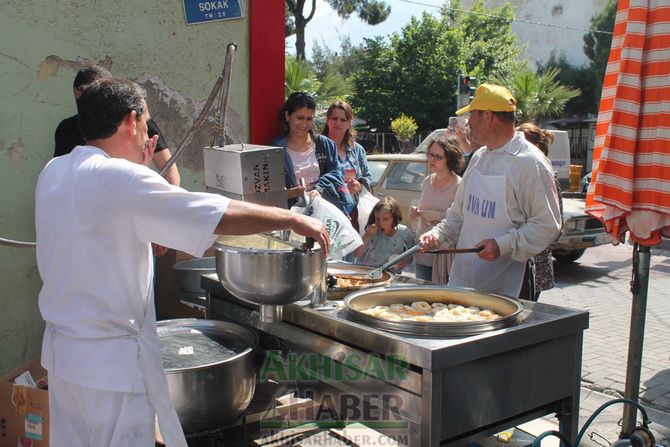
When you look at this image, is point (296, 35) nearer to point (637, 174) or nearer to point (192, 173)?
point (192, 173)

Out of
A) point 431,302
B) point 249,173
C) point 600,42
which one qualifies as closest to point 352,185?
point 431,302

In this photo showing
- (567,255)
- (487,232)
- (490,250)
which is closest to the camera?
(490,250)

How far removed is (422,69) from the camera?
1184 inches

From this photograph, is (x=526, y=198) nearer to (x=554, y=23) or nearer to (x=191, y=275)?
(x=191, y=275)

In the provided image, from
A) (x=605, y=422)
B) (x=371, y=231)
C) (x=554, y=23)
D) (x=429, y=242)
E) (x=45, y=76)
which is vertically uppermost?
(x=554, y=23)

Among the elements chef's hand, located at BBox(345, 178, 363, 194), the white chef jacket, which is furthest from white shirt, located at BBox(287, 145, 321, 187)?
the white chef jacket

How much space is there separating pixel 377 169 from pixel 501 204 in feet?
20.4

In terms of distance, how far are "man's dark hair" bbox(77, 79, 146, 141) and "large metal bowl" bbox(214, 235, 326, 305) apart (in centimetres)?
58

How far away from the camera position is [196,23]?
14.0 ft

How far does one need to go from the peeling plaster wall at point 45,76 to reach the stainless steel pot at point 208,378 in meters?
A: 1.84

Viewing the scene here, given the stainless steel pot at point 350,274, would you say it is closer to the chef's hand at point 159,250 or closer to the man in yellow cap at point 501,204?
the man in yellow cap at point 501,204

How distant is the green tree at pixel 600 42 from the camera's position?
35.0m

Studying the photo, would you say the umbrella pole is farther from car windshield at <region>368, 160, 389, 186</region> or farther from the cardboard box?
car windshield at <region>368, 160, 389, 186</region>

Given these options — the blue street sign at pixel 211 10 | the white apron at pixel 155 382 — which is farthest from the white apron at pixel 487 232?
the blue street sign at pixel 211 10
